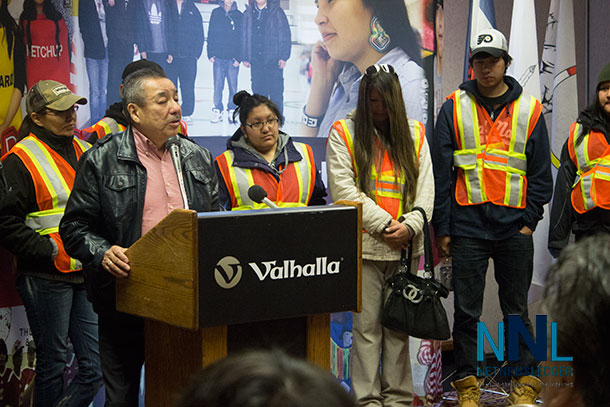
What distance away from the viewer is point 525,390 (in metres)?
4.32

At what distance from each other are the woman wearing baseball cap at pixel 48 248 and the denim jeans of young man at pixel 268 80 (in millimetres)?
1181

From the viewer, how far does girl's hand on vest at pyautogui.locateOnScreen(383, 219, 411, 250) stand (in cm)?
396

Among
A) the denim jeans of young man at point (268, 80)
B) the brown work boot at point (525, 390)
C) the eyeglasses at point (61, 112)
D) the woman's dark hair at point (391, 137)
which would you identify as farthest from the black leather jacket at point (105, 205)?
the brown work boot at point (525, 390)

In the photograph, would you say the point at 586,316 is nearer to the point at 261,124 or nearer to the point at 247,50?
the point at 261,124

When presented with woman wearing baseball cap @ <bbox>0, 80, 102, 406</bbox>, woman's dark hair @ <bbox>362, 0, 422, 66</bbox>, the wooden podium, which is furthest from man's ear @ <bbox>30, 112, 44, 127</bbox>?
woman's dark hair @ <bbox>362, 0, 422, 66</bbox>

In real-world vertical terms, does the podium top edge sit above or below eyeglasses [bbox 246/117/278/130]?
below

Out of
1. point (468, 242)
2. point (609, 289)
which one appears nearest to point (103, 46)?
point (468, 242)

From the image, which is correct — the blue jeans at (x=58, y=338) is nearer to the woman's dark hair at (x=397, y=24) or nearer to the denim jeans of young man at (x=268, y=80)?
the denim jeans of young man at (x=268, y=80)

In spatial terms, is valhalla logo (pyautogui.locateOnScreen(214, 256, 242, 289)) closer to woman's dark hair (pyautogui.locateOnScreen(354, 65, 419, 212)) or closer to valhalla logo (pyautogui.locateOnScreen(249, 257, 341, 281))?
valhalla logo (pyautogui.locateOnScreen(249, 257, 341, 281))

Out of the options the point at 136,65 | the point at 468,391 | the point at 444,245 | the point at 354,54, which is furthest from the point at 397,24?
the point at 468,391

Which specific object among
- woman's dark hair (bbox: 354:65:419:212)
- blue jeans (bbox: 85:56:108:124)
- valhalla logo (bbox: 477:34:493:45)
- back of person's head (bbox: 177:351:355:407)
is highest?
valhalla logo (bbox: 477:34:493:45)

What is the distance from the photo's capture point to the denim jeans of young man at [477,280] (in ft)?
14.1

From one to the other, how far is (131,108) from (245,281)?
90 centimetres

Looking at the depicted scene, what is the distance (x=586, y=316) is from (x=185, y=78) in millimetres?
3616
